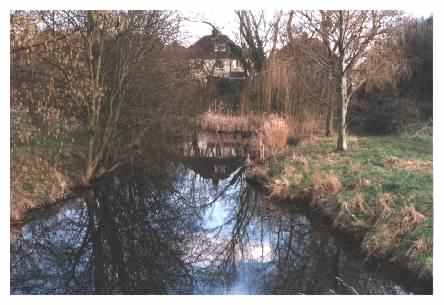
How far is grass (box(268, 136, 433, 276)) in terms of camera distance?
4.78 m

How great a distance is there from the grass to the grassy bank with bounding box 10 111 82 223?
363cm

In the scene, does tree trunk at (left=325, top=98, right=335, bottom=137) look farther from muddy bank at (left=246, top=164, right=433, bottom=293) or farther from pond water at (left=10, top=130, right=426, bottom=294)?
pond water at (left=10, top=130, right=426, bottom=294)

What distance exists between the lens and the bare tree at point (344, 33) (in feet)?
25.3

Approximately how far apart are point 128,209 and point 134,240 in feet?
3.95

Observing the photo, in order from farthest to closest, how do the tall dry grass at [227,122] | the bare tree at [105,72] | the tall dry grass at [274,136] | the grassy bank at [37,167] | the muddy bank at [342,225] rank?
1. the tall dry grass at [227,122]
2. the tall dry grass at [274,136]
3. the bare tree at [105,72]
4. the grassy bank at [37,167]
5. the muddy bank at [342,225]

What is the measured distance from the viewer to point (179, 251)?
215 inches

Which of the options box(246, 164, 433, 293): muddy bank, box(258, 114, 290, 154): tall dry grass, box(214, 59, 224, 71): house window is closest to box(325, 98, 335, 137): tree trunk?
box(258, 114, 290, 154): tall dry grass

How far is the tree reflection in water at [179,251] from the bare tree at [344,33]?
326 centimetres

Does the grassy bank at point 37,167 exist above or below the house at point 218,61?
below

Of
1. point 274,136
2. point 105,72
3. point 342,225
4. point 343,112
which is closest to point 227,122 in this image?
point 274,136

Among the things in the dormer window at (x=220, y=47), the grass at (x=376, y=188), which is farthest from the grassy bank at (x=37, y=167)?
the dormer window at (x=220, y=47)

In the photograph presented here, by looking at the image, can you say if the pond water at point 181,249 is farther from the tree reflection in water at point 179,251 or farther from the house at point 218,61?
the house at point 218,61

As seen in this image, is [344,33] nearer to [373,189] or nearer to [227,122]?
[373,189]
